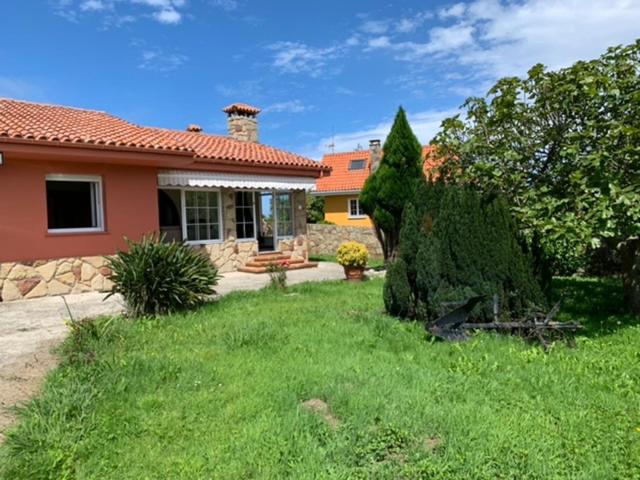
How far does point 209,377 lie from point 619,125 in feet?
25.2

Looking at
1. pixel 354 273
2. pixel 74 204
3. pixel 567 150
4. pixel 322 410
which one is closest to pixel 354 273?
pixel 354 273

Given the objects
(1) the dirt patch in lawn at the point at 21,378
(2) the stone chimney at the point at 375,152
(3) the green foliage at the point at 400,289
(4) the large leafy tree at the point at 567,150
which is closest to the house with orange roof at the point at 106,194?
(1) the dirt patch in lawn at the point at 21,378

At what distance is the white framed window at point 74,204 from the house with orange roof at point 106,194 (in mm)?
30

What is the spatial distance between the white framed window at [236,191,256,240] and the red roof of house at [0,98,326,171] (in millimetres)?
1944

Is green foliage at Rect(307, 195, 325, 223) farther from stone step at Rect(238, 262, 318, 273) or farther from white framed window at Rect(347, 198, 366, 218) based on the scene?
stone step at Rect(238, 262, 318, 273)

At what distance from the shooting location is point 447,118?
9.99m

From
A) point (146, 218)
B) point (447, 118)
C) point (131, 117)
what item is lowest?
point (146, 218)

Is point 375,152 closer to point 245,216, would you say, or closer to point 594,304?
point 245,216

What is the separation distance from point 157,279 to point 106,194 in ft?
21.4

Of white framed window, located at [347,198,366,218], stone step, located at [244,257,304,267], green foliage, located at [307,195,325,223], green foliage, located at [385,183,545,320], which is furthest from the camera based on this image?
green foliage, located at [307,195,325,223]

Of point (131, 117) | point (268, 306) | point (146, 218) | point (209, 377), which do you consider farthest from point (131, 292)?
point (131, 117)

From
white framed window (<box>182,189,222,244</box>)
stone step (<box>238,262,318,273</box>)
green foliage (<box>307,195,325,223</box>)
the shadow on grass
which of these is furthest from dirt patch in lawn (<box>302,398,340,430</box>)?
green foliage (<box>307,195,325,223</box>)

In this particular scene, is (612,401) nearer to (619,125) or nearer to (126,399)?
(619,125)

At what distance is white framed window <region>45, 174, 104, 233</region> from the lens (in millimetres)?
14531
